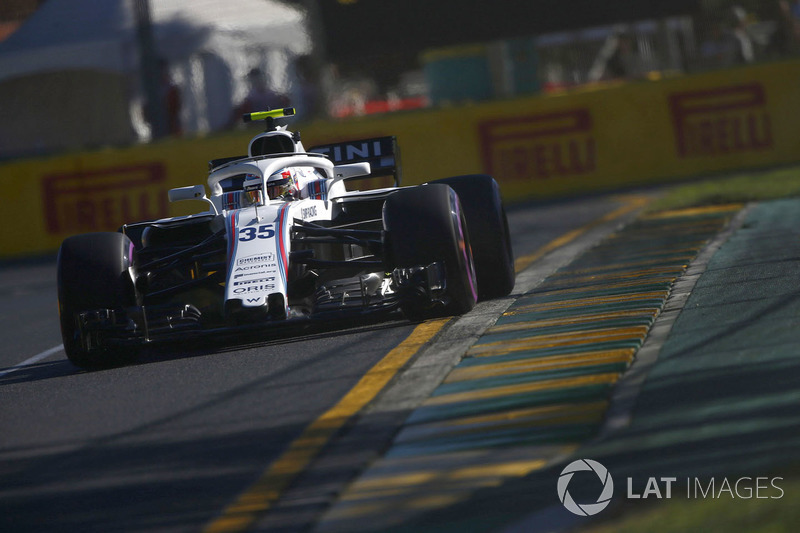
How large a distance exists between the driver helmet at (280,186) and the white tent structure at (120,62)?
14.2 m

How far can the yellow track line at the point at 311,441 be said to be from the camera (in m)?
4.02

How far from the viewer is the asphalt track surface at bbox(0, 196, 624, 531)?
4.31 metres

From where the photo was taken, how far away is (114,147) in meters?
17.3

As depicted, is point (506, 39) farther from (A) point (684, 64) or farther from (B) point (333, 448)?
(B) point (333, 448)

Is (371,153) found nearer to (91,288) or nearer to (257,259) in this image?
(257,259)

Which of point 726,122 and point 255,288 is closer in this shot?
point 255,288

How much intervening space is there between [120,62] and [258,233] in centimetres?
1678

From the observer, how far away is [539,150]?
1728cm

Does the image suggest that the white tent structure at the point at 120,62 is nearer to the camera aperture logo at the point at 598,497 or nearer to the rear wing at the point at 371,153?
the rear wing at the point at 371,153

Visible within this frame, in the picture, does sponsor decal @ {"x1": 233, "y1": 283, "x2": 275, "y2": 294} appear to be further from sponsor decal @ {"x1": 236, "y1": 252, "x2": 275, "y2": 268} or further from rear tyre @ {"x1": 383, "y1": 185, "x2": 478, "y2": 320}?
rear tyre @ {"x1": 383, "y1": 185, "x2": 478, "y2": 320}

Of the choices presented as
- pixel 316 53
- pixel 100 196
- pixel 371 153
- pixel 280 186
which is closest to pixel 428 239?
pixel 280 186

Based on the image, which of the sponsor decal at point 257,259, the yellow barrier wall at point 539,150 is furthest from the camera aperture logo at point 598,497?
the yellow barrier wall at point 539,150

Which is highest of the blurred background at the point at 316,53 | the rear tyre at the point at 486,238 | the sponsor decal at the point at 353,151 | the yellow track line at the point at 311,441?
the blurred background at the point at 316,53

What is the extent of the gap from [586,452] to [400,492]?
1.95 feet
